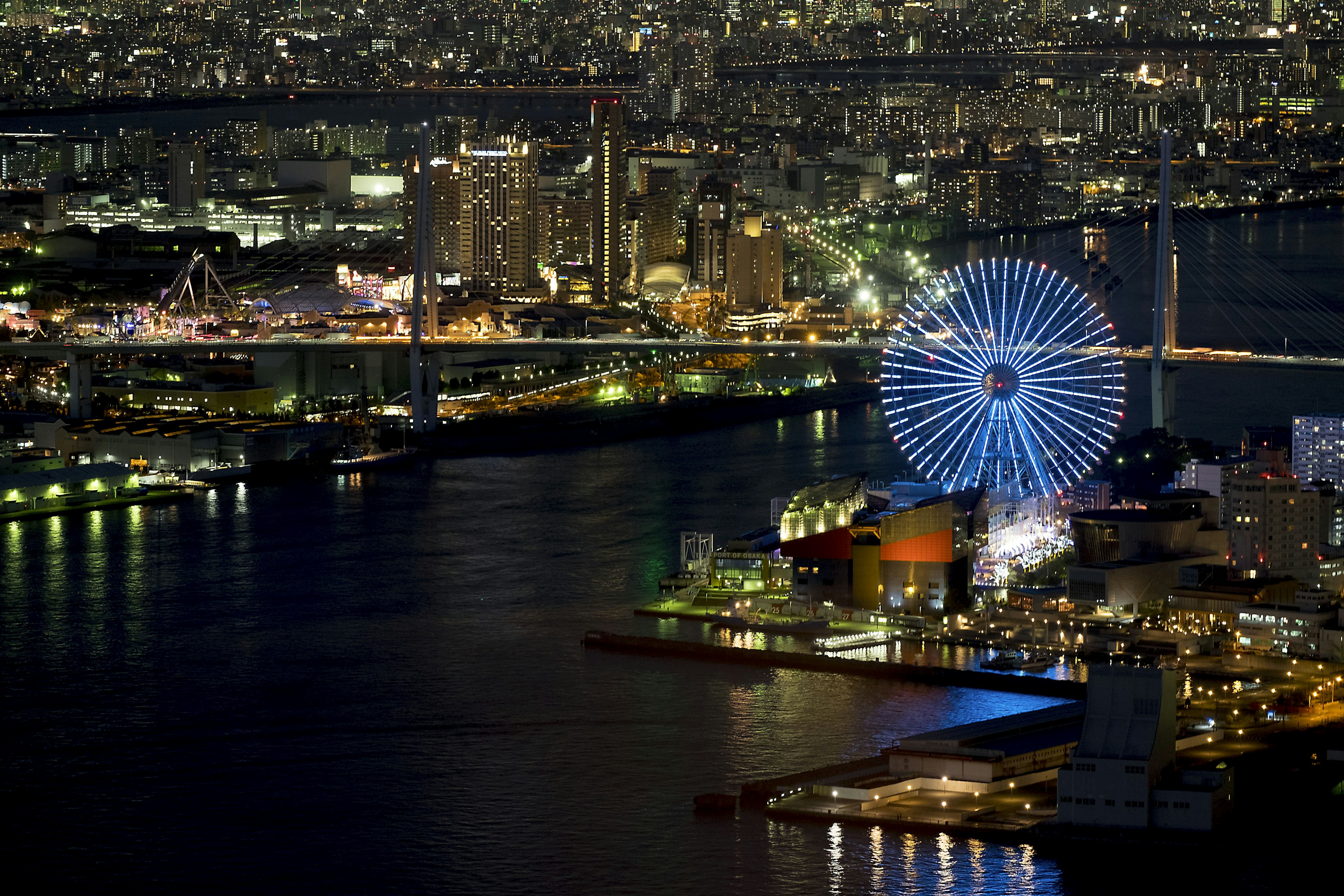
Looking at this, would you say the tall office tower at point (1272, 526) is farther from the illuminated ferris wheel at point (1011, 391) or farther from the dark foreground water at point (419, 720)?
the dark foreground water at point (419, 720)

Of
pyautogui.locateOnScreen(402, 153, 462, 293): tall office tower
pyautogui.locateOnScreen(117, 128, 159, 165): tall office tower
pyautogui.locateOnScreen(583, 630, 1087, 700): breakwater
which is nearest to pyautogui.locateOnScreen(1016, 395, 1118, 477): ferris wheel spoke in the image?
pyautogui.locateOnScreen(583, 630, 1087, 700): breakwater

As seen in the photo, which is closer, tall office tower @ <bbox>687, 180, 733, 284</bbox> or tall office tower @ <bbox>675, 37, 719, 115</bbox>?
tall office tower @ <bbox>687, 180, 733, 284</bbox>

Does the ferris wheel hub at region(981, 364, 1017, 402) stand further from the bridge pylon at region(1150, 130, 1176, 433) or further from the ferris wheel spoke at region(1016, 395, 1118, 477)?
the bridge pylon at region(1150, 130, 1176, 433)

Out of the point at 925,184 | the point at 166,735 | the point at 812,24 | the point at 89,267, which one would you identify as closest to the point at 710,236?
the point at 89,267

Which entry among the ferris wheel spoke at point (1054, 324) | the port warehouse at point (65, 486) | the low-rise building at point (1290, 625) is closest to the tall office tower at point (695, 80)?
the port warehouse at point (65, 486)

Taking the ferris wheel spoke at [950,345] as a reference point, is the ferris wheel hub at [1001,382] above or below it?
below

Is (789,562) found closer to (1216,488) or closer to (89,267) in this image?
(1216,488)
